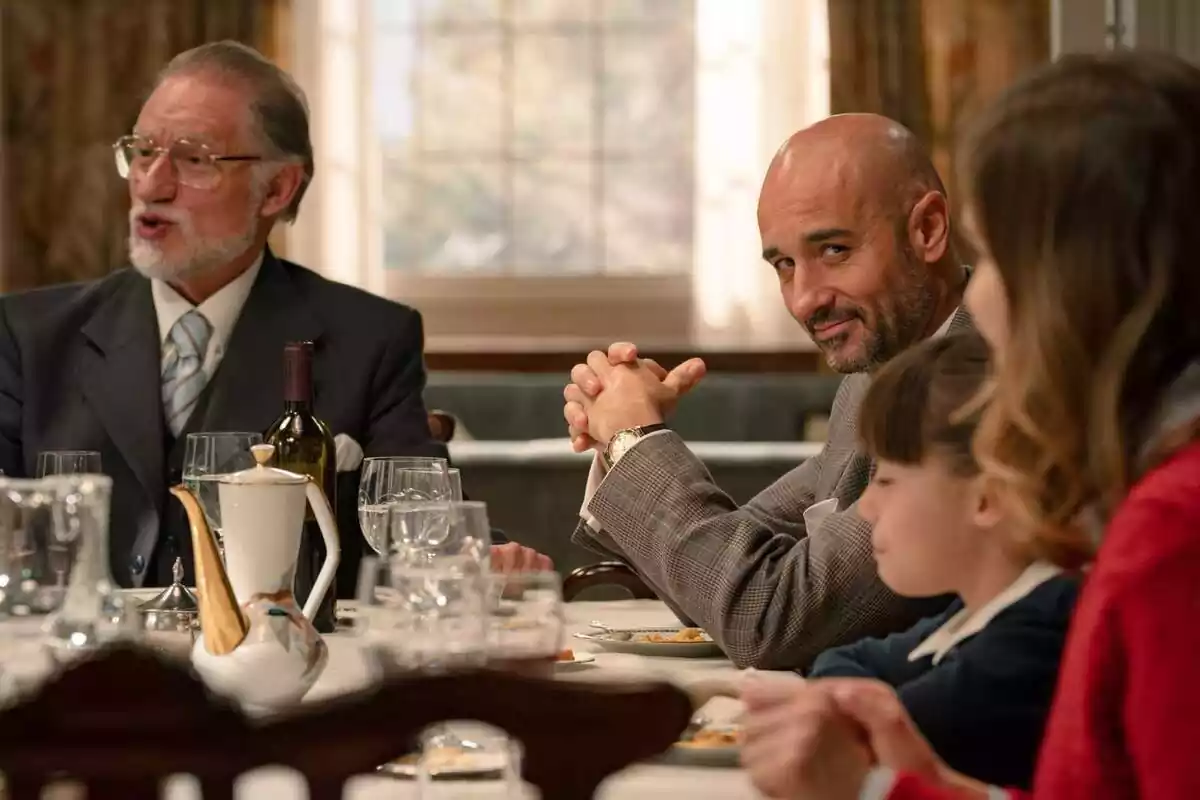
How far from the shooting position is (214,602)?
1479 millimetres

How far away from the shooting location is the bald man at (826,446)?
1730 millimetres

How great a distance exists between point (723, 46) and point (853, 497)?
5.20 metres

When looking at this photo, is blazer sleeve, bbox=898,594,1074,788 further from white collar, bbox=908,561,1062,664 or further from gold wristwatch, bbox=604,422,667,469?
gold wristwatch, bbox=604,422,667,469

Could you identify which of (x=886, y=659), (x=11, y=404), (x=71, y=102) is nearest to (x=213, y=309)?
(x=11, y=404)

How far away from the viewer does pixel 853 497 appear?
1.91 metres

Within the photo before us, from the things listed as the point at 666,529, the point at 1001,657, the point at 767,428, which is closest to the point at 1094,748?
the point at 1001,657

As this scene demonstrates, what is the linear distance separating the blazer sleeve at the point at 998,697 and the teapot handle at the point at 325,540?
2.29ft

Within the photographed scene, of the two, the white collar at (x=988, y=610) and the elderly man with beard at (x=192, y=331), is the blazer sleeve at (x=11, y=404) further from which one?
the white collar at (x=988, y=610)

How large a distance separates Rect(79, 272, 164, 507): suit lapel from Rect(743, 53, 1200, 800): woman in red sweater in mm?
1861

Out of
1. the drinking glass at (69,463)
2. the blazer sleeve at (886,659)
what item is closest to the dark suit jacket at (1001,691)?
the blazer sleeve at (886,659)

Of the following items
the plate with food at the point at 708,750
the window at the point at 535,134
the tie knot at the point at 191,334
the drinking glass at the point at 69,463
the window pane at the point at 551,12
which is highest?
the window pane at the point at 551,12

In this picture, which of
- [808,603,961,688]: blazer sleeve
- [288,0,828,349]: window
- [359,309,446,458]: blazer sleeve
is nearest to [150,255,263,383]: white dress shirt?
[359,309,446,458]: blazer sleeve

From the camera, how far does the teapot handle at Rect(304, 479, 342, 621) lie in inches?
68.7

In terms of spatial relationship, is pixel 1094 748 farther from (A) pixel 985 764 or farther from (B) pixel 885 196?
(B) pixel 885 196
